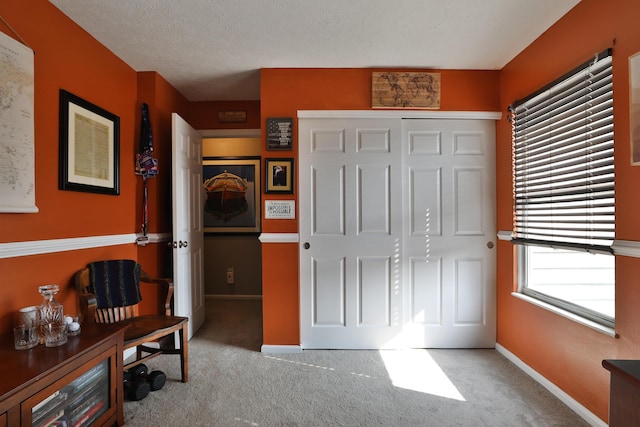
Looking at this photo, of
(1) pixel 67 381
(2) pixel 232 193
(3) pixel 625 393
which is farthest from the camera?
(2) pixel 232 193

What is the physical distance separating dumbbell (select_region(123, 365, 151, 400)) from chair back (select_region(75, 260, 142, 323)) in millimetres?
410

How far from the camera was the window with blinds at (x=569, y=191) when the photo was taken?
5.51 feet

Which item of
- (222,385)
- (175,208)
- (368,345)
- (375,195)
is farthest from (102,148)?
(368,345)

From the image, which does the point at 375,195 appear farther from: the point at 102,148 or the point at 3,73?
the point at 3,73

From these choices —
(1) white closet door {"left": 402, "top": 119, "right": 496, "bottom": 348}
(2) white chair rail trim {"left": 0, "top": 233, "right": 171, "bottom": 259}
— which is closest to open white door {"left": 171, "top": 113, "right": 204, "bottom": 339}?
(2) white chair rail trim {"left": 0, "top": 233, "right": 171, "bottom": 259}

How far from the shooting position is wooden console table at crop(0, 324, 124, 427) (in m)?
1.17

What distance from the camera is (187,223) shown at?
282 cm

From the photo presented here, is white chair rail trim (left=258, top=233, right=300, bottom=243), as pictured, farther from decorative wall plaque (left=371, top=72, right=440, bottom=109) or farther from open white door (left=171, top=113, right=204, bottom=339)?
decorative wall plaque (left=371, top=72, right=440, bottom=109)

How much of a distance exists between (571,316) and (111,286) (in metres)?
3.08

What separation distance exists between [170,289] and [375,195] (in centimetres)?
184

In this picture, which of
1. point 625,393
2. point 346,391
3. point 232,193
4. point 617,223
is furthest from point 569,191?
point 232,193

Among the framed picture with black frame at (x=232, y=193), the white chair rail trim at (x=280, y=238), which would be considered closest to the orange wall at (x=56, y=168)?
the white chair rail trim at (x=280, y=238)

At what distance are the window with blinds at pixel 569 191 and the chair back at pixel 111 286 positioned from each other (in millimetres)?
2976

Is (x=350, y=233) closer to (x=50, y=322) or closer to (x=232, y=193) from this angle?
(x=50, y=322)
